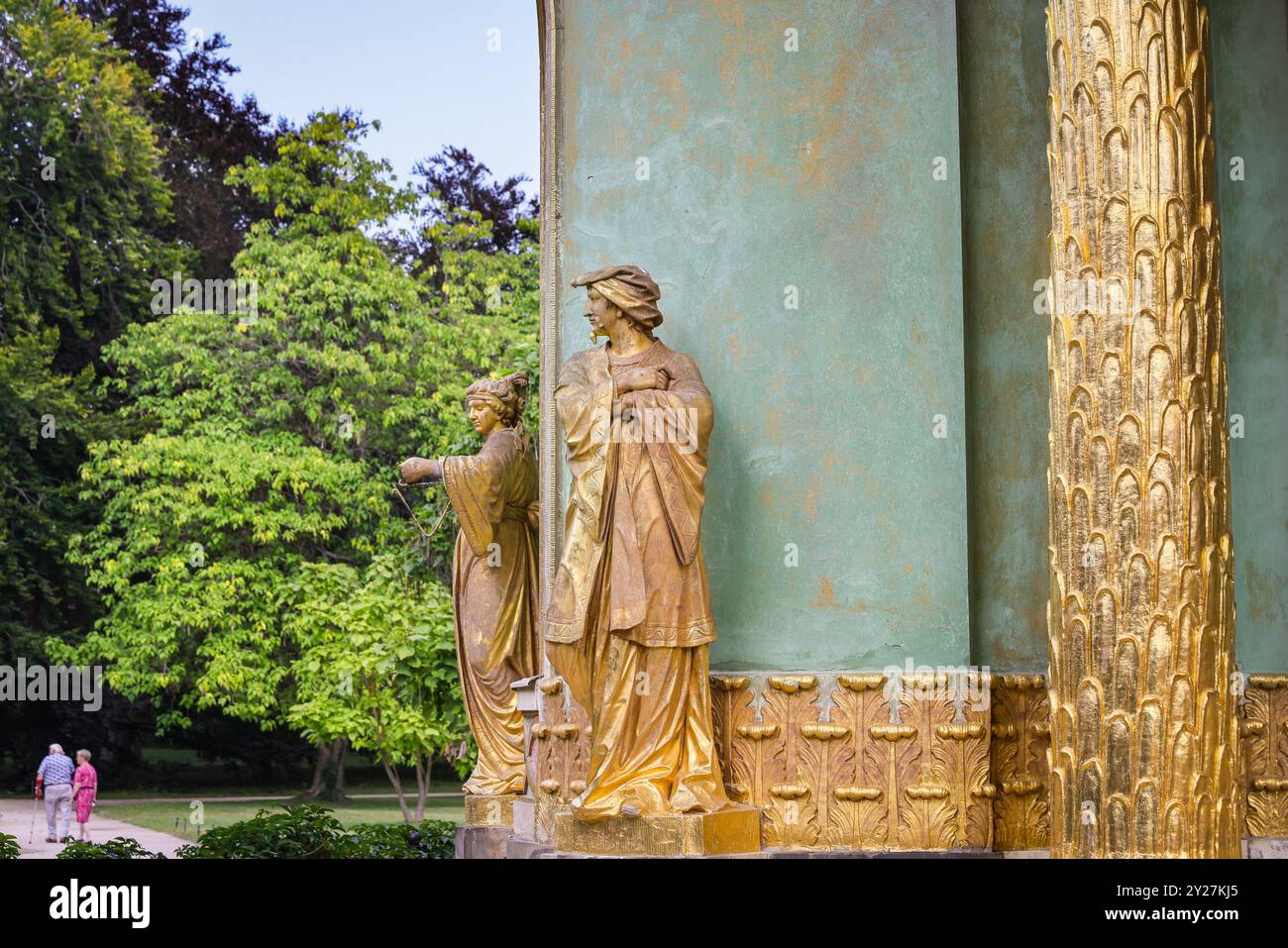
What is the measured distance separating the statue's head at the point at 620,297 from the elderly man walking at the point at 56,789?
49.7 ft

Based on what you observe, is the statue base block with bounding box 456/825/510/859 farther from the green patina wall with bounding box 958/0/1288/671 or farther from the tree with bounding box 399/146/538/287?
the tree with bounding box 399/146/538/287

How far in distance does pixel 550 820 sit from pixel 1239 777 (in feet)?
11.2

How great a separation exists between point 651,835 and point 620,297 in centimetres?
244

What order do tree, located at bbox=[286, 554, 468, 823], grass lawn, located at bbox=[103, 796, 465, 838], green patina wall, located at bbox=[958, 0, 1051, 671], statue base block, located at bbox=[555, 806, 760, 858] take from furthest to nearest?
grass lawn, located at bbox=[103, 796, 465, 838] < tree, located at bbox=[286, 554, 468, 823] < green patina wall, located at bbox=[958, 0, 1051, 671] < statue base block, located at bbox=[555, 806, 760, 858]

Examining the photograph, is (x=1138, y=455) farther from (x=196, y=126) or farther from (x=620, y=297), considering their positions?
(x=196, y=126)

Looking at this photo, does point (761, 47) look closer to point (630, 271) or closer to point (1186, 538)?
point (630, 271)

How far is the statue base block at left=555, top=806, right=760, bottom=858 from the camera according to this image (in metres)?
7.21

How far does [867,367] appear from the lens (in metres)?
8.21

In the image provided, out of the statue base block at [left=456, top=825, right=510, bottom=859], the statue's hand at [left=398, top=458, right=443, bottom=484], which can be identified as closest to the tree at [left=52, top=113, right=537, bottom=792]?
the statue's hand at [left=398, top=458, right=443, bottom=484]

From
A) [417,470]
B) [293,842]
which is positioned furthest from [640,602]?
[293,842]

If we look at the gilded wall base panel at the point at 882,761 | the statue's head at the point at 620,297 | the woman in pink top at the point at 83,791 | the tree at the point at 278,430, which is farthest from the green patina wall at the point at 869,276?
the tree at the point at 278,430

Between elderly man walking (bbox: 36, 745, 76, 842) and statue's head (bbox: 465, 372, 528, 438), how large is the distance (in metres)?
10.8
